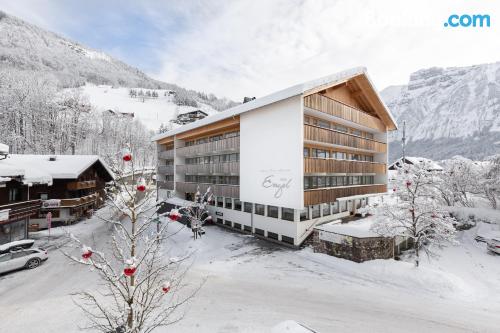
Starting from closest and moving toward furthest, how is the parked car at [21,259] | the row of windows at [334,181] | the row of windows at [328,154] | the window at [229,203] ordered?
the parked car at [21,259], the row of windows at [334,181], the row of windows at [328,154], the window at [229,203]

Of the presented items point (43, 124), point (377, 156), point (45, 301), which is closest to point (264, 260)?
point (45, 301)

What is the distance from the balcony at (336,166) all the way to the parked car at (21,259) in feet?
62.6

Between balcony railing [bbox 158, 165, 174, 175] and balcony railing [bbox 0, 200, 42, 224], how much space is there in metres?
15.9

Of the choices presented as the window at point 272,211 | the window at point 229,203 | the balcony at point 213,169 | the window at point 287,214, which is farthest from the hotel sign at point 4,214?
the window at point 287,214

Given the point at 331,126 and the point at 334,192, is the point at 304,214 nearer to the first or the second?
the point at 334,192

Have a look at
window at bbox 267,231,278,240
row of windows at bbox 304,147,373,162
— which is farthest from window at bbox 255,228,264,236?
row of windows at bbox 304,147,373,162

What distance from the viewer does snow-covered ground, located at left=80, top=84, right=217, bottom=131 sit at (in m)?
129

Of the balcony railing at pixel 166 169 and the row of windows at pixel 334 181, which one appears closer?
the row of windows at pixel 334 181

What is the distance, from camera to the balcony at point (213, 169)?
24.5m

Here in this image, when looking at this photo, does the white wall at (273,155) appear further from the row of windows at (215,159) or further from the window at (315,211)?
the window at (315,211)

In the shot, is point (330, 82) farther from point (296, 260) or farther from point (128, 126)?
point (128, 126)

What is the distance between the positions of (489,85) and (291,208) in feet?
622

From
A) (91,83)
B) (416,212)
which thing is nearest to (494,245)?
(416,212)

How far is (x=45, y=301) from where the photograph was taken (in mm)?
11695
